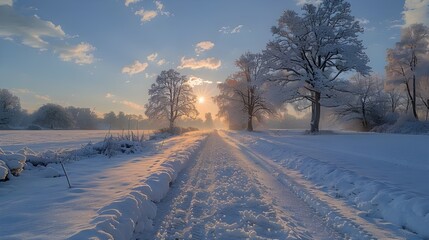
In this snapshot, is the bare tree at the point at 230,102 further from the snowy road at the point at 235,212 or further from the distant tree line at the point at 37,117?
the snowy road at the point at 235,212

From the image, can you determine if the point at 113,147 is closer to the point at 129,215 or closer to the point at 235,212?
the point at 129,215

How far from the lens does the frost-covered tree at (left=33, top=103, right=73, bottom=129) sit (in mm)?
77500

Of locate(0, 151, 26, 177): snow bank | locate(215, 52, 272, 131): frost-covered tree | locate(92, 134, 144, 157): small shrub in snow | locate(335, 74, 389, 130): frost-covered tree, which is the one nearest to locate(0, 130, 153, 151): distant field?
locate(92, 134, 144, 157): small shrub in snow

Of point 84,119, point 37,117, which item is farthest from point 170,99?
point 84,119

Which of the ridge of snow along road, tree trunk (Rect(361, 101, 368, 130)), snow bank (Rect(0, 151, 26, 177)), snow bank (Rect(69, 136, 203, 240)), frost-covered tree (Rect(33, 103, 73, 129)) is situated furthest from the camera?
frost-covered tree (Rect(33, 103, 73, 129))

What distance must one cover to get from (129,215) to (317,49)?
24.0 metres

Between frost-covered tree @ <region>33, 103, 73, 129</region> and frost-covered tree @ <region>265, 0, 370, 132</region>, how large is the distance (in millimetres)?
71448

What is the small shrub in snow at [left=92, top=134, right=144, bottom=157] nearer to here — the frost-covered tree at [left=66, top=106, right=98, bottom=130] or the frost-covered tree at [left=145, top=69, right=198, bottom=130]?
the frost-covered tree at [left=145, top=69, right=198, bottom=130]

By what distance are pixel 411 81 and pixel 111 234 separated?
1555 inches

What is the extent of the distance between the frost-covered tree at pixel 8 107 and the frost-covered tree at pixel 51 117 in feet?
18.3

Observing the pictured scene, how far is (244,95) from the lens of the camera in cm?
4603

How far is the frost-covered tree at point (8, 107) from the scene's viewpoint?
216 feet

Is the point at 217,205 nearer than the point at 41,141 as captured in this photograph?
Yes

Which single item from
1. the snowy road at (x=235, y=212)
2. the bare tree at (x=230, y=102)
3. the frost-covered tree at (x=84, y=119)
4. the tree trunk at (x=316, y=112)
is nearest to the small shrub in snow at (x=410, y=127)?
the tree trunk at (x=316, y=112)
